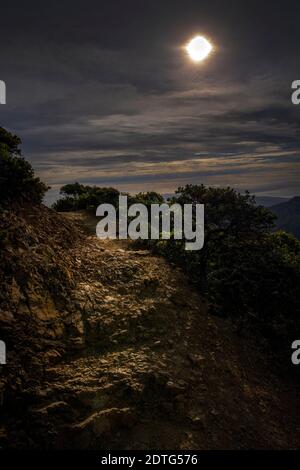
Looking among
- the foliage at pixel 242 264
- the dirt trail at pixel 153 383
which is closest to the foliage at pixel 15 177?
the dirt trail at pixel 153 383

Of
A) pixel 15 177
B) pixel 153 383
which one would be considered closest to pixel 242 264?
pixel 153 383

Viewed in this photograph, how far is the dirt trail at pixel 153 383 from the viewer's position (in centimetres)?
835

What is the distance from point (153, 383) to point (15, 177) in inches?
395

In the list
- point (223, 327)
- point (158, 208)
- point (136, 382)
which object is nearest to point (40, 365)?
point (136, 382)

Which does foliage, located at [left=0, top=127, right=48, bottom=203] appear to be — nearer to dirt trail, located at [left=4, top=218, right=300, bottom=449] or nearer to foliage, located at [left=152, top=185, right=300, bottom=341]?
dirt trail, located at [left=4, top=218, right=300, bottom=449]

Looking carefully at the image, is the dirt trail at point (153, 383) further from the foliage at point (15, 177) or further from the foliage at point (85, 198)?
the foliage at point (85, 198)

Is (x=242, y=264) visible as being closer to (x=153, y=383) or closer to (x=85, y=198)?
(x=153, y=383)

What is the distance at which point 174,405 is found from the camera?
9.23 metres

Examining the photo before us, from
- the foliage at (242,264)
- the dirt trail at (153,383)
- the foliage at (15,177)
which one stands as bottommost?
the dirt trail at (153,383)

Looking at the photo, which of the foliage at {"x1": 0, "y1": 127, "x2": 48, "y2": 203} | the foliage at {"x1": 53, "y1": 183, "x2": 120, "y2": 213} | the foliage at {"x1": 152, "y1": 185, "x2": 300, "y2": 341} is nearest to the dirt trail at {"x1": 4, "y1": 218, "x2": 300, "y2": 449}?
the foliage at {"x1": 152, "y1": 185, "x2": 300, "y2": 341}

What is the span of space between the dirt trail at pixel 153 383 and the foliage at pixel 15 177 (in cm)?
391

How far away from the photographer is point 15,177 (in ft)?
48.6

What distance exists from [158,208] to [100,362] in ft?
44.1

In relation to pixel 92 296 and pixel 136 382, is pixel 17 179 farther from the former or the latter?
pixel 136 382
